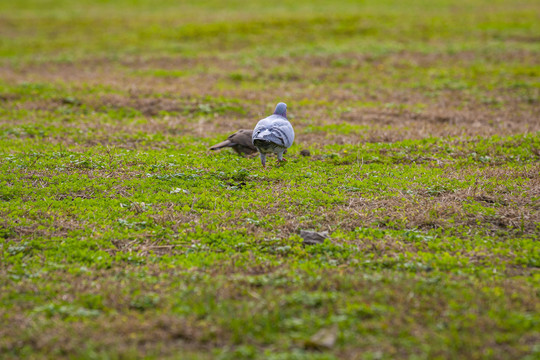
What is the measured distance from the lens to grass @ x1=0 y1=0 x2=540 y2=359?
4.95 meters

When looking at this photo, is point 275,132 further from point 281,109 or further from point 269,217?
point 269,217

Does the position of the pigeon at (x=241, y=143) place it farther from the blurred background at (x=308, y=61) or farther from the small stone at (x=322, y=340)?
the small stone at (x=322, y=340)

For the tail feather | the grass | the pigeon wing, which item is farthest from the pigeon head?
the tail feather

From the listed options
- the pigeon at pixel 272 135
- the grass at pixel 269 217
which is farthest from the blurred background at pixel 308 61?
the pigeon at pixel 272 135

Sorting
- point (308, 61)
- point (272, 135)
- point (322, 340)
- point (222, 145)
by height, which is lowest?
point (322, 340)

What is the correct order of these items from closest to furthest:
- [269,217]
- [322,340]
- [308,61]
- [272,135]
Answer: [322,340]
[269,217]
[272,135]
[308,61]

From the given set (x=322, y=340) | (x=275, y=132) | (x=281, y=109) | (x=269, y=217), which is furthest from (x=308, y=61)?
(x=322, y=340)

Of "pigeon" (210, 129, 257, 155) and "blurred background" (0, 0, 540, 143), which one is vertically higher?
"blurred background" (0, 0, 540, 143)

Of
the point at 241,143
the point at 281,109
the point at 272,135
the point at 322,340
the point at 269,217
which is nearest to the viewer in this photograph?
the point at 322,340

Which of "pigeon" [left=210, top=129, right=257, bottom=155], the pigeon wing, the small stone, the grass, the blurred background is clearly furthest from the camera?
the blurred background

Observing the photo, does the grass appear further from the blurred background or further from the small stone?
the blurred background

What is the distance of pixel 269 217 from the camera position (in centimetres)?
759

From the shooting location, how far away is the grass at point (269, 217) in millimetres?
4949

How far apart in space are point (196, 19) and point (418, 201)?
26.5 metres
